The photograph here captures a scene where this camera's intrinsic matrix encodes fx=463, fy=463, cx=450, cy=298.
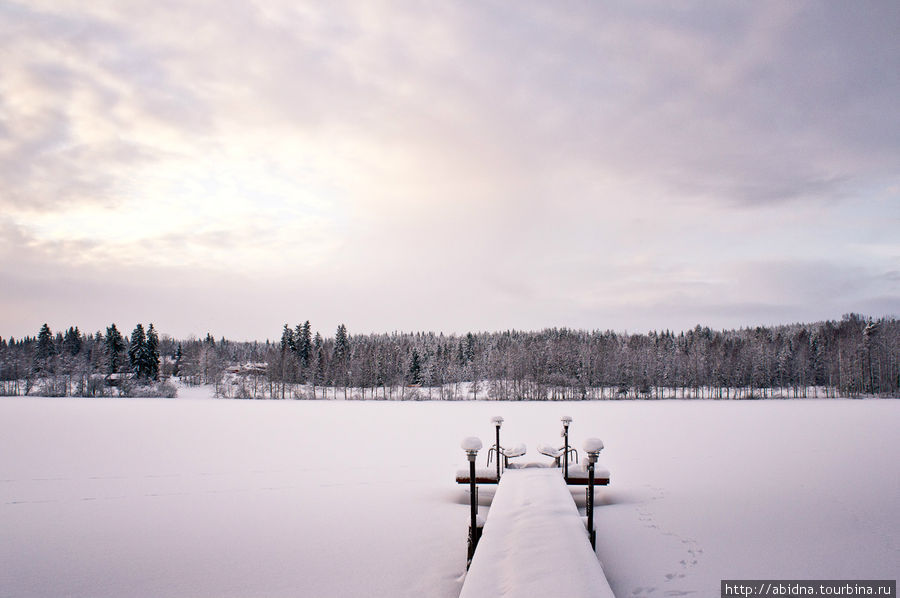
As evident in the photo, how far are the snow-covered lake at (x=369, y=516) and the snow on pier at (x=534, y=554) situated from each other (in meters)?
1.01

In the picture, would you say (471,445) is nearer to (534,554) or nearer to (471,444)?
(471,444)

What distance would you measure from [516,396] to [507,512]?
5466 centimetres

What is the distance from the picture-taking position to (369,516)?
8586 millimetres

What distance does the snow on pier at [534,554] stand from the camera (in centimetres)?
387

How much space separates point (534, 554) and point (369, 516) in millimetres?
4891

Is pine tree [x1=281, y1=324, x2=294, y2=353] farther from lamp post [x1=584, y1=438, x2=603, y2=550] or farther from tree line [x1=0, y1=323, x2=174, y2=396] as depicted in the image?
lamp post [x1=584, y1=438, x2=603, y2=550]

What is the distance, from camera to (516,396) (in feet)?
194

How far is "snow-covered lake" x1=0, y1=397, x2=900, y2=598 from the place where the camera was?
5965 millimetres

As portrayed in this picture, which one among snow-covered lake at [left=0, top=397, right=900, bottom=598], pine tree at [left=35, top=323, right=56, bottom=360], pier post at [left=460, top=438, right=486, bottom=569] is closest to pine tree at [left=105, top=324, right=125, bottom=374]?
pine tree at [left=35, top=323, right=56, bottom=360]

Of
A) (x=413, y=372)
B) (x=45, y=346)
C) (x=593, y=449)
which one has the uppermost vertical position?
(x=45, y=346)

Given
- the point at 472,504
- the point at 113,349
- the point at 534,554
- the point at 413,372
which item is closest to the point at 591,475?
the point at 472,504

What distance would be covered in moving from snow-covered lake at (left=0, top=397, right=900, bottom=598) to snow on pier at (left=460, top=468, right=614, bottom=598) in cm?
101

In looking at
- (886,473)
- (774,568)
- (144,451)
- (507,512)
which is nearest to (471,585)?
(507,512)

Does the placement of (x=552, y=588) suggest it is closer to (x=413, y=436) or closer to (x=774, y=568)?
(x=774, y=568)
